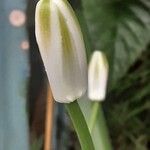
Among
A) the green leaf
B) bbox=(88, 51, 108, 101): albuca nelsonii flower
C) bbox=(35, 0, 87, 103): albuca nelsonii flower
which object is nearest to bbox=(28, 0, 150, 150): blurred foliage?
the green leaf

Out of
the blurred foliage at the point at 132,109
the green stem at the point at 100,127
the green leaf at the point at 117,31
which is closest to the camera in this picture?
the green stem at the point at 100,127

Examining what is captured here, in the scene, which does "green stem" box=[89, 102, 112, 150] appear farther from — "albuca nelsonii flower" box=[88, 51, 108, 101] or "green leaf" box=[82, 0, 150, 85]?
"green leaf" box=[82, 0, 150, 85]

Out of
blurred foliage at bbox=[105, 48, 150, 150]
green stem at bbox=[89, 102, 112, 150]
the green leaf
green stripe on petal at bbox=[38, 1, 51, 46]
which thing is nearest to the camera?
green stripe on petal at bbox=[38, 1, 51, 46]

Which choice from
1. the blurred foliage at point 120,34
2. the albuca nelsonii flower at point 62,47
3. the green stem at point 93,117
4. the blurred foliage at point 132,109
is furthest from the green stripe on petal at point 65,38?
the blurred foliage at point 132,109

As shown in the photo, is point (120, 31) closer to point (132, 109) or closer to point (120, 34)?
point (120, 34)

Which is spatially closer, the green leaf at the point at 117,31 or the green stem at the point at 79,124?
the green stem at the point at 79,124

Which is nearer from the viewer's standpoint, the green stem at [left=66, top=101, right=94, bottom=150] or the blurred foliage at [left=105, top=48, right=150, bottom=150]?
the green stem at [left=66, top=101, right=94, bottom=150]

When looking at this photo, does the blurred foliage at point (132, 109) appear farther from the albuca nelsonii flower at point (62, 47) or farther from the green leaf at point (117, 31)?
the albuca nelsonii flower at point (62, 47)
